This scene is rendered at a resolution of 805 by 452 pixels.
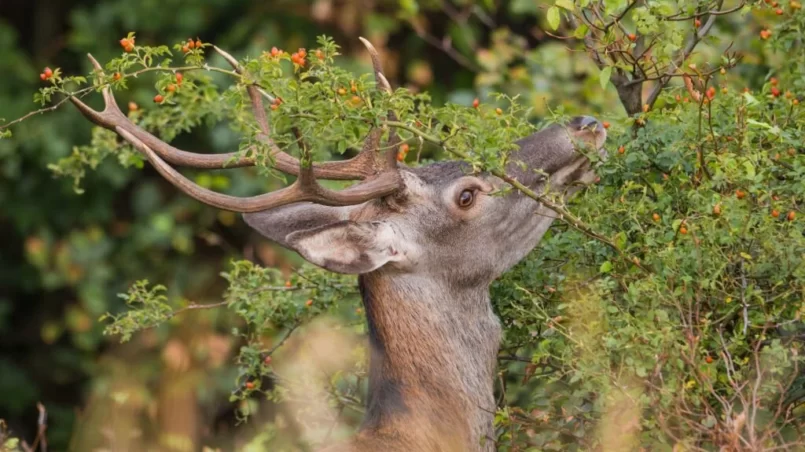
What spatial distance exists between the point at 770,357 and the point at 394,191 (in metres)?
1.40

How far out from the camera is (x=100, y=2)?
8969 millimetres

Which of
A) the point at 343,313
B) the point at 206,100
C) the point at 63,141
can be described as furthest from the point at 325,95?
the point at 63,141

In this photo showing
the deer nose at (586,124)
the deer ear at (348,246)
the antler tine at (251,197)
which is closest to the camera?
the antler tine at (251,197)

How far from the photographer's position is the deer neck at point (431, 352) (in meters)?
4.37

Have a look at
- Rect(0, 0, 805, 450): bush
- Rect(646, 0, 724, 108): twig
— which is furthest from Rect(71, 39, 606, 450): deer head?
Rect(646, 0, 724, 108): twig

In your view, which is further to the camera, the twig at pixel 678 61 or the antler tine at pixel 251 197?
the twig at pixel 678 61

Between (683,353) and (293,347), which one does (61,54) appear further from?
(683,353)

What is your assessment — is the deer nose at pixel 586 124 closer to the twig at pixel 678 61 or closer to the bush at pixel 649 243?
the bush at pixel 649 243

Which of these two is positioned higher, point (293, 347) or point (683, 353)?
point (293, 347)

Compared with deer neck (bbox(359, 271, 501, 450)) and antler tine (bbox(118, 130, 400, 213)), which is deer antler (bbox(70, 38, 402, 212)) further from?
deer neck (bbox(359, 271, 501, 450))

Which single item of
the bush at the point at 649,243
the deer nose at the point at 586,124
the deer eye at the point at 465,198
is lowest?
the bush at the point at 649,243

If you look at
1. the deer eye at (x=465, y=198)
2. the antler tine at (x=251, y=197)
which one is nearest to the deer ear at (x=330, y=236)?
the antler tine at (x=251, y=197)

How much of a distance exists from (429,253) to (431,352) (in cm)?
33

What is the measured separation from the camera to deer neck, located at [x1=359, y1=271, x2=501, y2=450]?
14.3 feet
